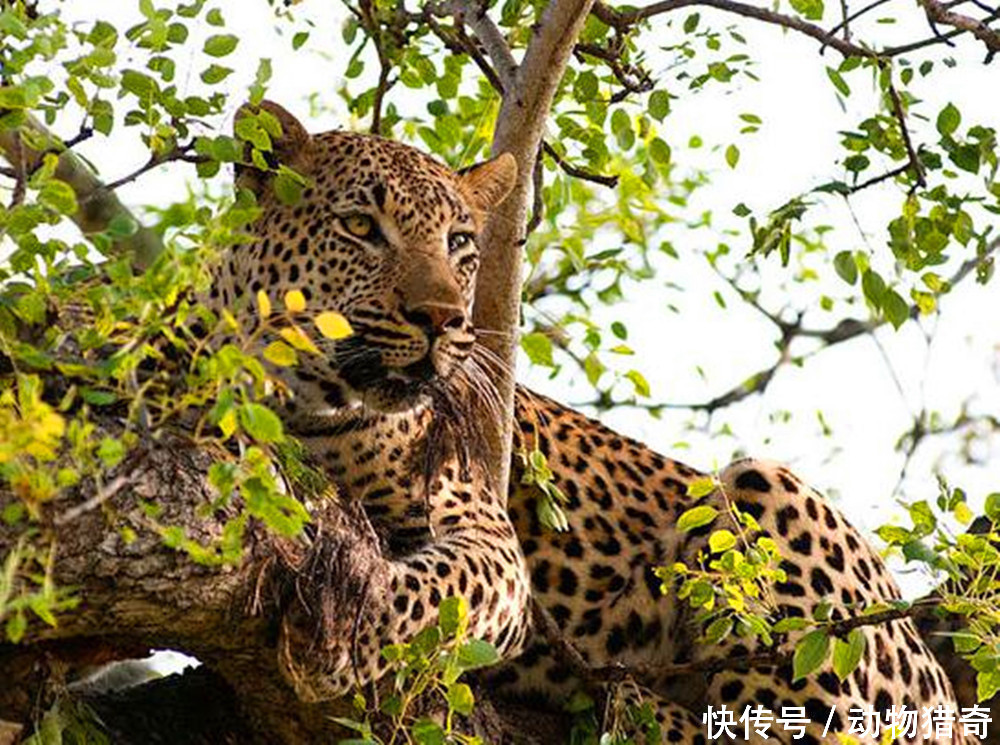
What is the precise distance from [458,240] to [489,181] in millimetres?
317

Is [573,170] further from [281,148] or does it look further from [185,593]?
[185,593]

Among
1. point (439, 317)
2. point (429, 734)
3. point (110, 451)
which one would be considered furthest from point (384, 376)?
point (110, 451)

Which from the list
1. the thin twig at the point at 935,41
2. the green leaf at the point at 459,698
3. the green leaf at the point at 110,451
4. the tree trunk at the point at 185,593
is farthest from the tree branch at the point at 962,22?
the green leaf at the point at 110,451

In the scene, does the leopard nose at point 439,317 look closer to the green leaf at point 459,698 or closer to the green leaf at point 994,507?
the green leaf at point 459,698

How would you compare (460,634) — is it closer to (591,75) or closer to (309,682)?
(309,682)

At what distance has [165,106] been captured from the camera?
682cm

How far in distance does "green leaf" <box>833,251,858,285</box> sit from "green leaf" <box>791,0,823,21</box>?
135 centimetres

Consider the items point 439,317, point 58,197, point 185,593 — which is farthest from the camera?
point 439,317

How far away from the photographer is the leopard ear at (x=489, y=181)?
27.0ft

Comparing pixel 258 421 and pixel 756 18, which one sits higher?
pixel 756 18

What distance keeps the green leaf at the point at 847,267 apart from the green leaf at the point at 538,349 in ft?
3.77

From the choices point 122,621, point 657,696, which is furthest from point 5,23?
point 657,696

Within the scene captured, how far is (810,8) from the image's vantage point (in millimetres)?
8750

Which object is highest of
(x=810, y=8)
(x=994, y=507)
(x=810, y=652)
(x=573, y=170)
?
(x=810, y=8)
